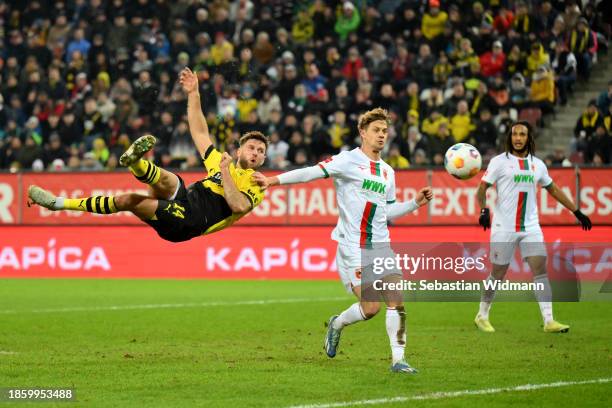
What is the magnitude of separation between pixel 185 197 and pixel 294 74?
45.6ft

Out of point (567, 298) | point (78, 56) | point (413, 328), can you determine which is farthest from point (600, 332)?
point (78, 56)

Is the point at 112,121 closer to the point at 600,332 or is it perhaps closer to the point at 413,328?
the point at 413,328

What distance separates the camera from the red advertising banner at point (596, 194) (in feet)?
62.0

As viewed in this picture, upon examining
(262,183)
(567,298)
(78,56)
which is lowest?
(567,298)

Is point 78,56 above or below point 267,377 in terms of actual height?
above

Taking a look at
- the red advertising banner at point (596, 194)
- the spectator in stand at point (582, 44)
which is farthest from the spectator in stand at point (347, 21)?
the red advertising banner at point (596, 194)

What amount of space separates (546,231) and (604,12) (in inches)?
222

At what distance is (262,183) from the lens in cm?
891

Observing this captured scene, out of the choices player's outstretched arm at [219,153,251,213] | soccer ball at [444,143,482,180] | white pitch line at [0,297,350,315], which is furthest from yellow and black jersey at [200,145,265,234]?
white pitch line at [0,297,350,315]

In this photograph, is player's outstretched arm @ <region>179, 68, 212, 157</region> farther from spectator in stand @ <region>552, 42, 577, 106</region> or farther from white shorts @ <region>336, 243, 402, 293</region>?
spectator in stand @ <region>552, 42, 577, 106</region>

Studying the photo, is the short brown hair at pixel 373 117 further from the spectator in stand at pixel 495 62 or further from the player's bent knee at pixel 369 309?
the spectator in stand at pixel 495 62

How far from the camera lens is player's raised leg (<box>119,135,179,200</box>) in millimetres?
9406

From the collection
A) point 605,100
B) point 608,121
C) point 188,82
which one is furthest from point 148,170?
point 605,100

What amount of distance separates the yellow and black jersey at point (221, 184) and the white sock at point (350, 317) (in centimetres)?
130
